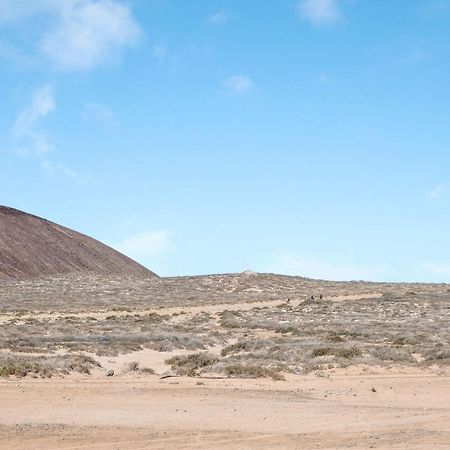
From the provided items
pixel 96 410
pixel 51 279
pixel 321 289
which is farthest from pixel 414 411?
pixel 51 279

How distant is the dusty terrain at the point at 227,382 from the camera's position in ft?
44.9

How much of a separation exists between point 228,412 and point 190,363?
839 cm

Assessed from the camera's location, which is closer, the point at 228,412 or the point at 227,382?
the point at 228,412

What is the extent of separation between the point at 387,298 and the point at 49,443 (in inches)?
2087

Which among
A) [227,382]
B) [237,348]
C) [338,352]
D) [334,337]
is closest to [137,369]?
[227,382]

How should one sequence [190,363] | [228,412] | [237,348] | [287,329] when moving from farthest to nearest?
[287,329] < [237,348] < [190,363] < [228,412]

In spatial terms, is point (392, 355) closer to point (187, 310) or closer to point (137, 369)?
point (137, 369)

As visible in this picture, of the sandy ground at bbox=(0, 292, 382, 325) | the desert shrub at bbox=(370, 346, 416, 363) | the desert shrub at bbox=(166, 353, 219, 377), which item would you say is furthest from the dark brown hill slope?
the desert shrub at bbox=(370, 346, 416, 363)

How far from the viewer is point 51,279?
278 ft

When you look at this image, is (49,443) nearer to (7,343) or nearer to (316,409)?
(316,409)

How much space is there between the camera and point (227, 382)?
832 inches

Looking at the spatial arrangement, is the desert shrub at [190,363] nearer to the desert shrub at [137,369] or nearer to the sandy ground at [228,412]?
the desert shrub at [137,369]

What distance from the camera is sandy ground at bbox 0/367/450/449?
13109mm

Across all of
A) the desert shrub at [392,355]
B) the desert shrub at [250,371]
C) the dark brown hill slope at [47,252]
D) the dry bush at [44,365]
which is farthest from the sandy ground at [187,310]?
the dark brown hill slope at [47,252]
